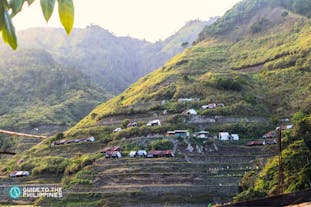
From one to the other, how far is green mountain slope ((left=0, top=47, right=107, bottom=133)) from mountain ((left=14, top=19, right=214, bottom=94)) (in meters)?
32.0

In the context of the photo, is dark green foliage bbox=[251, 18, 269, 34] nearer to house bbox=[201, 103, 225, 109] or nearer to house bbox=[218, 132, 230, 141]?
house bbox=[201, 103, 225, 109]

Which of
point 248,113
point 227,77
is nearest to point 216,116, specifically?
point 248,113

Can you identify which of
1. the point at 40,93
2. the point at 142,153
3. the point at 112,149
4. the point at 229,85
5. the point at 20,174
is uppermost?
the point at 40,93

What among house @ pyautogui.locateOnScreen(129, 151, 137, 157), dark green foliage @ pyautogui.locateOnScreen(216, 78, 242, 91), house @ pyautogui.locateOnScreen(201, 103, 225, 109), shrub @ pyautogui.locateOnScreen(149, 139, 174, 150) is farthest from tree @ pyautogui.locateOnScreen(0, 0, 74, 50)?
dark green foliage @ pyautogui.locateOnScreen(216, 78, 242, 91)

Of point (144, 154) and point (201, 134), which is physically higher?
point (201, 134)

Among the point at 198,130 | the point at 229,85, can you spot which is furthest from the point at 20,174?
the point at 229,85

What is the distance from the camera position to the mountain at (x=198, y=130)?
33969 mm

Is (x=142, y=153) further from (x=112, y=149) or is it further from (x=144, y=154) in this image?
(x=112, y=149)

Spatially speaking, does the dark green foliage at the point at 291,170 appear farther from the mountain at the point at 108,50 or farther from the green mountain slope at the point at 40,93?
the mountain at the point at 108,50

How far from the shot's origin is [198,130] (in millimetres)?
46531

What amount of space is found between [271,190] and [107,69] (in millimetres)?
124423

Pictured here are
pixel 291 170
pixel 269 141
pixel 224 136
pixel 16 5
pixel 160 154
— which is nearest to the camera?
pixel 16 5

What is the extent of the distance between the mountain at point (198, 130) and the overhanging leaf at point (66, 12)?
21971 mm

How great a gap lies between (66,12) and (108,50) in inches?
6577
